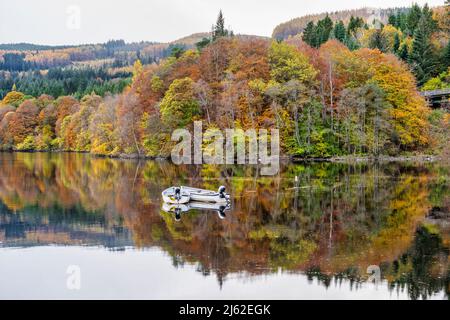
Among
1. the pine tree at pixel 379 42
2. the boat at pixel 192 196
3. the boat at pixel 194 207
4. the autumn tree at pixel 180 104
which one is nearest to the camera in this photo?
the boat at pixel 194 207

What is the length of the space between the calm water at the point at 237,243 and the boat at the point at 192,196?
98 centimetres

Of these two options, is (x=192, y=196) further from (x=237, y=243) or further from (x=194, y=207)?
(x=237, y=243)

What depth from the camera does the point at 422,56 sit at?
82438 millimetres

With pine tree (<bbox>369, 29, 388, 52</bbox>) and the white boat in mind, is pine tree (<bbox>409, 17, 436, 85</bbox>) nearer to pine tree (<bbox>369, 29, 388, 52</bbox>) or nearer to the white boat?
pine tree (<bbox>369, 29, 388, 52</bbox>)

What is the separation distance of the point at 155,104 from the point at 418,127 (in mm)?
34115

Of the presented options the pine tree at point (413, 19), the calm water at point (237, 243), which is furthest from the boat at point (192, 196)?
the pine tree at point (413, 19)

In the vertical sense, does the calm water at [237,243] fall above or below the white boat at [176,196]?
below

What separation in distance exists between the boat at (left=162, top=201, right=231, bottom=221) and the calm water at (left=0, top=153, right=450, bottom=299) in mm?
486

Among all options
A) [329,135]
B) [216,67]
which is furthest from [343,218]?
[216,67]

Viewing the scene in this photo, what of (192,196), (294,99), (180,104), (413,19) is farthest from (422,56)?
(192,196)

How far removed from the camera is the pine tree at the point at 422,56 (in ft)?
269

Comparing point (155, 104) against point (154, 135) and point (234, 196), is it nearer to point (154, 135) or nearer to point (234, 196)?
point (154, 135)

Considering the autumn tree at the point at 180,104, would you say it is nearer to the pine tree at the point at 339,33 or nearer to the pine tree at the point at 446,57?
the pine tree at the point at 446,57

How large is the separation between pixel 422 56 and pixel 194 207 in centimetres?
6396
